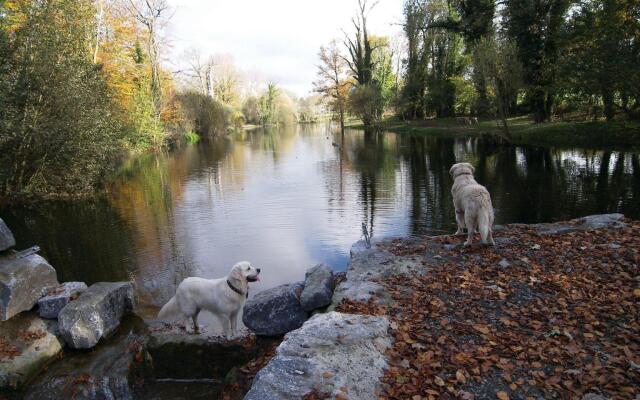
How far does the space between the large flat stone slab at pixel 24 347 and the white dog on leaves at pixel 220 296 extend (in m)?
→ 2.34

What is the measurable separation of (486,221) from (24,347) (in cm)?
1013

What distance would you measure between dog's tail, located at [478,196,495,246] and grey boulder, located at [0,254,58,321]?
34.2 ft

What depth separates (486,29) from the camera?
50812mm

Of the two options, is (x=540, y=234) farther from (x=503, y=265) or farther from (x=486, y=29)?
(x=486, y=29)

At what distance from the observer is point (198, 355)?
8.16 metres

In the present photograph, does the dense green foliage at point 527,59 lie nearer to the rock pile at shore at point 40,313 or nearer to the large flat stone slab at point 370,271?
the large flat stone slab at point 370,271

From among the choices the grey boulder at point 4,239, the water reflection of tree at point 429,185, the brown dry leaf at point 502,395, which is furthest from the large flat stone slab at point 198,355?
the water reflection of tree at point 429,185

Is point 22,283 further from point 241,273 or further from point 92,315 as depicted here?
point 241,273

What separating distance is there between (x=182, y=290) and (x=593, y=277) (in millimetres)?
8039

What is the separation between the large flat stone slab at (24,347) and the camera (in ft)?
25.1

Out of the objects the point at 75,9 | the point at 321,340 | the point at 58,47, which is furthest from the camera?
the point at 75,9

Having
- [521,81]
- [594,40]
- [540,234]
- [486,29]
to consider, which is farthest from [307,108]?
[540,234]

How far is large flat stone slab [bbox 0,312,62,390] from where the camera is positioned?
7.65 m

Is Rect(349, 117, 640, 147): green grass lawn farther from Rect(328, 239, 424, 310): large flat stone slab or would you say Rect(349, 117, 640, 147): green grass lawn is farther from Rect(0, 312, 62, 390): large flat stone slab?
Rect(0, 312, 62, 390): large flat stone slab
